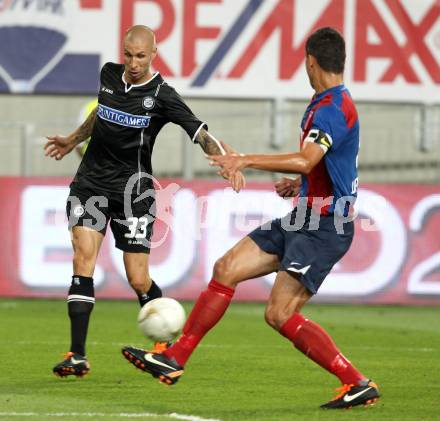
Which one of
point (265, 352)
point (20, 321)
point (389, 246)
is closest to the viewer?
point (265, 352)

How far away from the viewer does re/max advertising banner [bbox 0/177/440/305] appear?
14.2 m

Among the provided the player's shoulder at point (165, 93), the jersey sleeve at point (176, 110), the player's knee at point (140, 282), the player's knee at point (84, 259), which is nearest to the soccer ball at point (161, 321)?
the player's knee at point (84, 259)

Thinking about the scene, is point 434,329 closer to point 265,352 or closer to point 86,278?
point 265,352

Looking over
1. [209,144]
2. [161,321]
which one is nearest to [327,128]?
[209,144]

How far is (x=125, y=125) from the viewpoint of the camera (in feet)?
28.9

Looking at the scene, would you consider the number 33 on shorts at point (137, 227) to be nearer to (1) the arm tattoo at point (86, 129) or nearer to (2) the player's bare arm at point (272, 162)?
(1) the arm tattoo at point (86, 129)

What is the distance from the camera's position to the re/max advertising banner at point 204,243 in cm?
1424

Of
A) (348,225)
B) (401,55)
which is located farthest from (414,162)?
(348,225)

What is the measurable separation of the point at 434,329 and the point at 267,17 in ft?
20.6

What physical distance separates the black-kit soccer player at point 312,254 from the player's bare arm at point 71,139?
81.3 inches

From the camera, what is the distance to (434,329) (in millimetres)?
12594

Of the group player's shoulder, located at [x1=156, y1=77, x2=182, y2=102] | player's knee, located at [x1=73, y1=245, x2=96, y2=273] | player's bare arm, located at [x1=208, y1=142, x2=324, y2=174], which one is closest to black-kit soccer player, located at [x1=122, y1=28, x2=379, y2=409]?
player's bare arm, located at [x1=208, y1=142, x2=324, y2=174]

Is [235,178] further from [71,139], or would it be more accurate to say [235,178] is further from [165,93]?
[71,139]

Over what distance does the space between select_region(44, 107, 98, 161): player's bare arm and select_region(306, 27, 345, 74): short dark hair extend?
2.18 m
